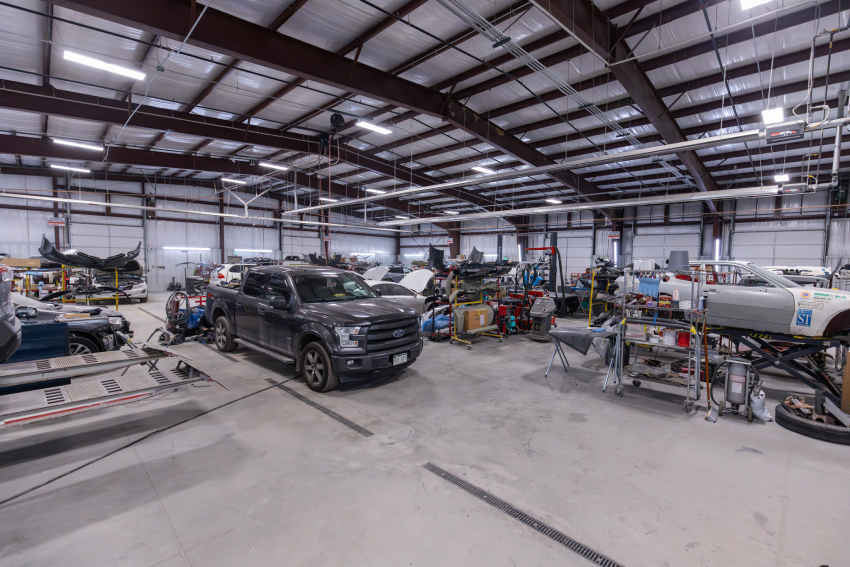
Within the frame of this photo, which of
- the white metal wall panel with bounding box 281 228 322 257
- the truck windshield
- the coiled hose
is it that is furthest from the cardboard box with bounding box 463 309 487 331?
the white metal wall panel with bounding box 281 228 322 257

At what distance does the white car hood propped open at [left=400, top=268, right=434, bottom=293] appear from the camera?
34.4 feet

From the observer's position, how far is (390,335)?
5.00m

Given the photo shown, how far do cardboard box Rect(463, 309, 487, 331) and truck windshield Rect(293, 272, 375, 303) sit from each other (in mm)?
2604

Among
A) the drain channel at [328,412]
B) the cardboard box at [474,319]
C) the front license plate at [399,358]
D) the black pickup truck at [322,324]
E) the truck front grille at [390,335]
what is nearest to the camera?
the drain channel at [328,412]

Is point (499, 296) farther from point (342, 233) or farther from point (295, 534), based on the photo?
point (342, 233)

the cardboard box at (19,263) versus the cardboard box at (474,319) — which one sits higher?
the cardboard box at (19,263)

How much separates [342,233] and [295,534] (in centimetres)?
2760

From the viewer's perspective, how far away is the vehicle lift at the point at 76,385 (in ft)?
9.30

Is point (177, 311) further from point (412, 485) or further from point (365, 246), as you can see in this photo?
point (365, 246)

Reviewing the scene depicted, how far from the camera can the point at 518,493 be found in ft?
9.23

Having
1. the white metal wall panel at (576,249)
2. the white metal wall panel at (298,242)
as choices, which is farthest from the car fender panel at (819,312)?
the white metal wall panel at (298,242)

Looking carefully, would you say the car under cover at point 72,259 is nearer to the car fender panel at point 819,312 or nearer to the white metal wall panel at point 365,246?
the car fender panel at point 819,312

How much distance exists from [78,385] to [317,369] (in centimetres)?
242

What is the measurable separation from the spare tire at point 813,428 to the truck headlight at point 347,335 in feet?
17.2
